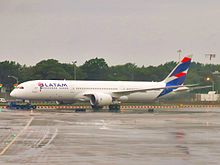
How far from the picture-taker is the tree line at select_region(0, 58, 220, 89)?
155 meters

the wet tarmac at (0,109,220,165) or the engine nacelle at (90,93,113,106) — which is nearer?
the wet tarmac at (0,109,220,165)

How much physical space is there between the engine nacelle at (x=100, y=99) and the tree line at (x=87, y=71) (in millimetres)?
74599

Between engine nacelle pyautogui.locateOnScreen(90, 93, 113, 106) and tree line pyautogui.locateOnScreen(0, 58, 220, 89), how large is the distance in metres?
74.6

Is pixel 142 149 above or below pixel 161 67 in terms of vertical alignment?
below

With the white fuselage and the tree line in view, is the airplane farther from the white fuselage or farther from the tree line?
the tree line

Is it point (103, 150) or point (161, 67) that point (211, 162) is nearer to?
point (103, 150)

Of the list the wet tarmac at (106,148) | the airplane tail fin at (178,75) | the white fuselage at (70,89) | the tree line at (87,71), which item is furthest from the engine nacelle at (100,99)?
the tree line at (87,71)

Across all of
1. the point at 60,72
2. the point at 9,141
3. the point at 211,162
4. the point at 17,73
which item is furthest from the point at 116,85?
the point at 17,73

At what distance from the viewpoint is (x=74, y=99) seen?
70.6 meters

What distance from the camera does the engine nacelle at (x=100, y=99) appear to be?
6938cm

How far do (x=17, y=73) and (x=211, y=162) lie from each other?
16194 centimetres

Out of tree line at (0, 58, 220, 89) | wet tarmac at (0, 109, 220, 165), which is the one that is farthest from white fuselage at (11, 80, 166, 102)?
tree line at (0, 58, 220, 89)

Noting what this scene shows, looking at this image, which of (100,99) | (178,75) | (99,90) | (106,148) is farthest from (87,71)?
(106,148)

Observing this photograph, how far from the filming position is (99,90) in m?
→ 71.8
